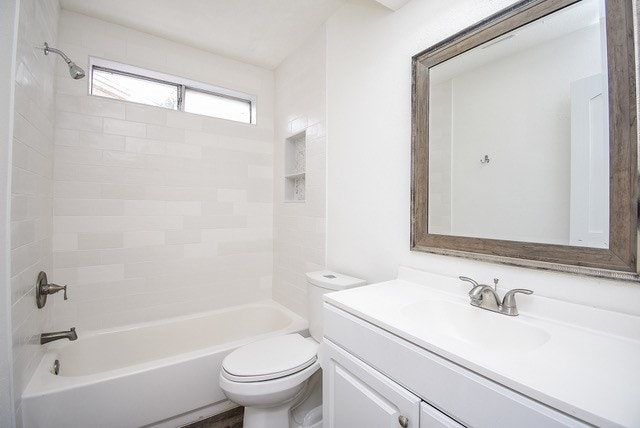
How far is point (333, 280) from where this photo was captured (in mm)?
1669

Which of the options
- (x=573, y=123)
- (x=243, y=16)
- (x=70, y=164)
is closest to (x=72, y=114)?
(x=70, y=164)

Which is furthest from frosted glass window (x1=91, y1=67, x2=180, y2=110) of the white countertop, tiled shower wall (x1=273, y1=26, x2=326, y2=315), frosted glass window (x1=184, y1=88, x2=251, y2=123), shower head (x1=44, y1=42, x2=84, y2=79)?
the white countertop

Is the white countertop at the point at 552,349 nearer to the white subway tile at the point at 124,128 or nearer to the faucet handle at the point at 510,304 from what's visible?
the faucet handle at the point at 510,304

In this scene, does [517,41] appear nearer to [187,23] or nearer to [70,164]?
[187,23]

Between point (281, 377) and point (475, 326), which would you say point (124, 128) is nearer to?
point (281, 377)

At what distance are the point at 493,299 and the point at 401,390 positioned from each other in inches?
18.9

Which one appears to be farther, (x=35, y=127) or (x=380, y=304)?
(x=35, y=127)

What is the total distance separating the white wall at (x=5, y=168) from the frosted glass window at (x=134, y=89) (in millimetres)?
1021

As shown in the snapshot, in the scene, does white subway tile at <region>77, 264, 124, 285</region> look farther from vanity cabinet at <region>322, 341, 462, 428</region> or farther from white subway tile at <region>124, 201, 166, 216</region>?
vanity cabinet at <region>322, 341, 462, 428</region>

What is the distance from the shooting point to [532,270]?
3.15 ft

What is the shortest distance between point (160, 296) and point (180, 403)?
88 centimetres

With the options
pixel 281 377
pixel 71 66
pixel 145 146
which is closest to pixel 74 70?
pixel 71 66

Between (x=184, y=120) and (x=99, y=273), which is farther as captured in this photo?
(x=184, y=120)

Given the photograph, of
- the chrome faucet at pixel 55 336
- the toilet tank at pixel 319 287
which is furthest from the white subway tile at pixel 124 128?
the toilet tank at pixel 319 287
